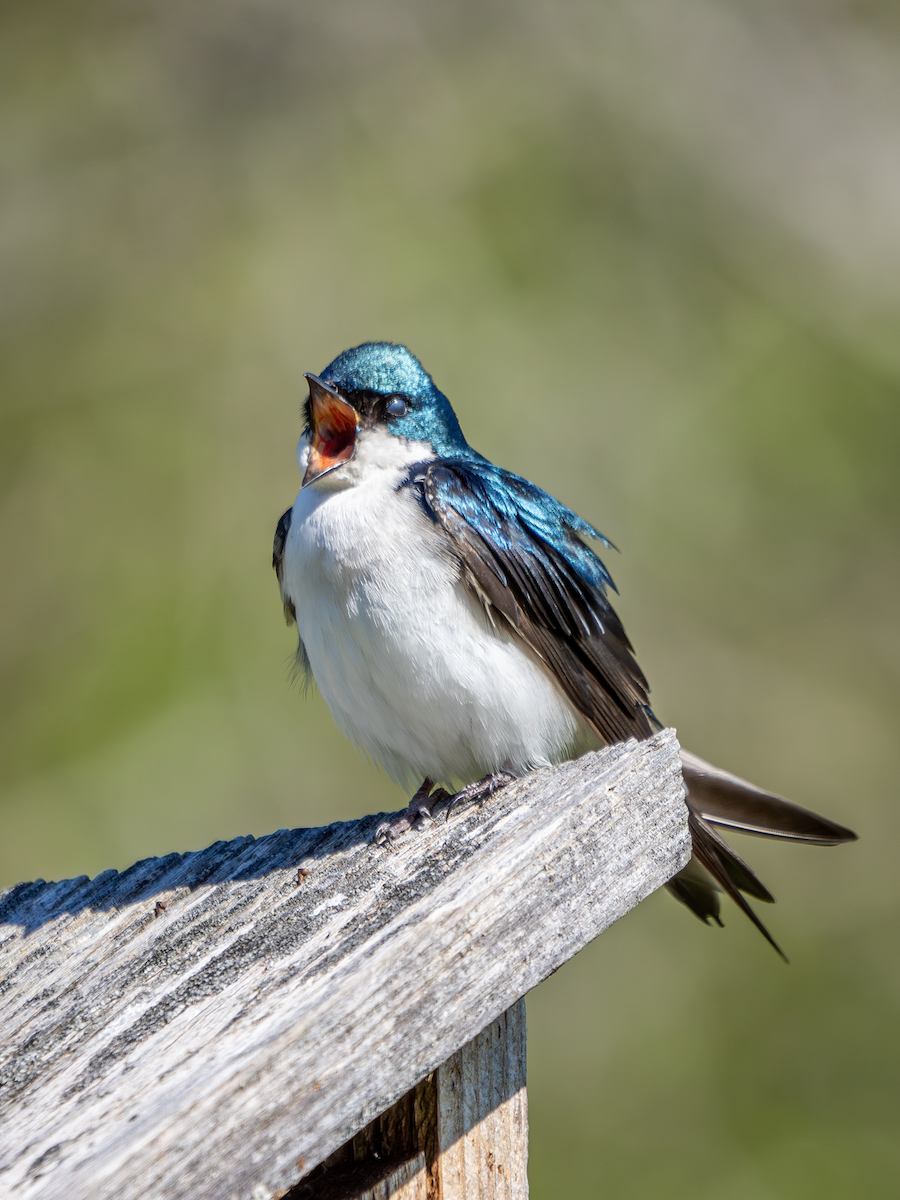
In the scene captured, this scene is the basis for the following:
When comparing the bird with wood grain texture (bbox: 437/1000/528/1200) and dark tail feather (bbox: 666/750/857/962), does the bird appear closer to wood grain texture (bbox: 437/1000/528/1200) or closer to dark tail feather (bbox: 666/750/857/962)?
dark tail feather (bbox: 666/750/857/962)

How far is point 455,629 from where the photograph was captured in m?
2.43

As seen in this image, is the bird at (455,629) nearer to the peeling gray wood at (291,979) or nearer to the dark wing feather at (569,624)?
the dark wing feather at (569,624)

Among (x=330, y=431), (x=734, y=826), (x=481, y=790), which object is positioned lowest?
(x=734, y=826)

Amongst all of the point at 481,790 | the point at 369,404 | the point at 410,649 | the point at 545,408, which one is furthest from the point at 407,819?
the point at 545,408

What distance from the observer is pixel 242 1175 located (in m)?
1.19

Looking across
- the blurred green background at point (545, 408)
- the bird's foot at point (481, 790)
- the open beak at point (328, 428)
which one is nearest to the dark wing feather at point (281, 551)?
the open beak at point (328, 428)

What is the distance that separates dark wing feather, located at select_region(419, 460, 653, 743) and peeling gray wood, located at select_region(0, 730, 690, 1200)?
0.65 metres

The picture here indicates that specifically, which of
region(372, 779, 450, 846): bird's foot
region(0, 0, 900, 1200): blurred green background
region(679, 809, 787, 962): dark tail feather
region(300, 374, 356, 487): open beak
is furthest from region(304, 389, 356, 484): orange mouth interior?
region(0, 0, 900, 1200): blurred green background

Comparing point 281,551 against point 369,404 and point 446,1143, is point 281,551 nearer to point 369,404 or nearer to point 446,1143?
point 369,404

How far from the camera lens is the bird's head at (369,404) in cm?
278

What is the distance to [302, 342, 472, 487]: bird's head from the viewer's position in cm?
278

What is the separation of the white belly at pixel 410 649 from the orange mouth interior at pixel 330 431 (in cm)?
16

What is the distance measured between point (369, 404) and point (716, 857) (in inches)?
49.6

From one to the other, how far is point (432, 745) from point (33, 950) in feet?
2.93
